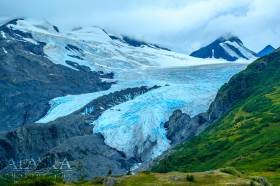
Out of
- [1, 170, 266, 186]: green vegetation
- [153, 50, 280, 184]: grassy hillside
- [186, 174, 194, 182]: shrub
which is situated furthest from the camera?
[153, 50, 280, 184]: grassy hillside

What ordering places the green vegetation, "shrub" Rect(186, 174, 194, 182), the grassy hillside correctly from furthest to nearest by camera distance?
the grassy hillside, "shrub" Rect(186, 174, 194, 182), the green vegetation

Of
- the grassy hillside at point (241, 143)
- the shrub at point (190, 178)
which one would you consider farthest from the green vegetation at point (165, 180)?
the grassy hillside at point (241, 143)

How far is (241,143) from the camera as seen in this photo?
501ft

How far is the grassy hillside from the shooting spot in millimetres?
130000

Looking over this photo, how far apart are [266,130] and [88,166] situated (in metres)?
54.0

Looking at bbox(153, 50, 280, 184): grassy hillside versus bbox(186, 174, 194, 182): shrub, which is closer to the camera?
bbox(186, 174, 194, 182): shrub

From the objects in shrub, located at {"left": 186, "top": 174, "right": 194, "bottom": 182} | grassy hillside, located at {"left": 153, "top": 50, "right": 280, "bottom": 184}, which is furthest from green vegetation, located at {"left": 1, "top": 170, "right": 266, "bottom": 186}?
grassy hillside, located at {"left": 153, "top": 50, "right": 280, "bottom": 184}

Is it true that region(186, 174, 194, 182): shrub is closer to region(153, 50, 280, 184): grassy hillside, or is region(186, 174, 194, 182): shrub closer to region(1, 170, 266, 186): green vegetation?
region(1, 170, 266, 186): green vegetation

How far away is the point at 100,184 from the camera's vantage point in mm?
57938

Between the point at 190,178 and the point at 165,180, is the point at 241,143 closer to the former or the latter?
the point at 190,178

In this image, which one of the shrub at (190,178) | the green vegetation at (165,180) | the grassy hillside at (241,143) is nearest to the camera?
the green vegetation at (165,180)

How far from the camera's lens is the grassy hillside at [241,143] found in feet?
427

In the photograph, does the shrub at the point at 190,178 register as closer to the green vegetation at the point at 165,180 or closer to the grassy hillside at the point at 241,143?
the green vegetation at the point at 165,180

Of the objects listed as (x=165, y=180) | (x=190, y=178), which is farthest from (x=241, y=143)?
(x=165, y=180)
